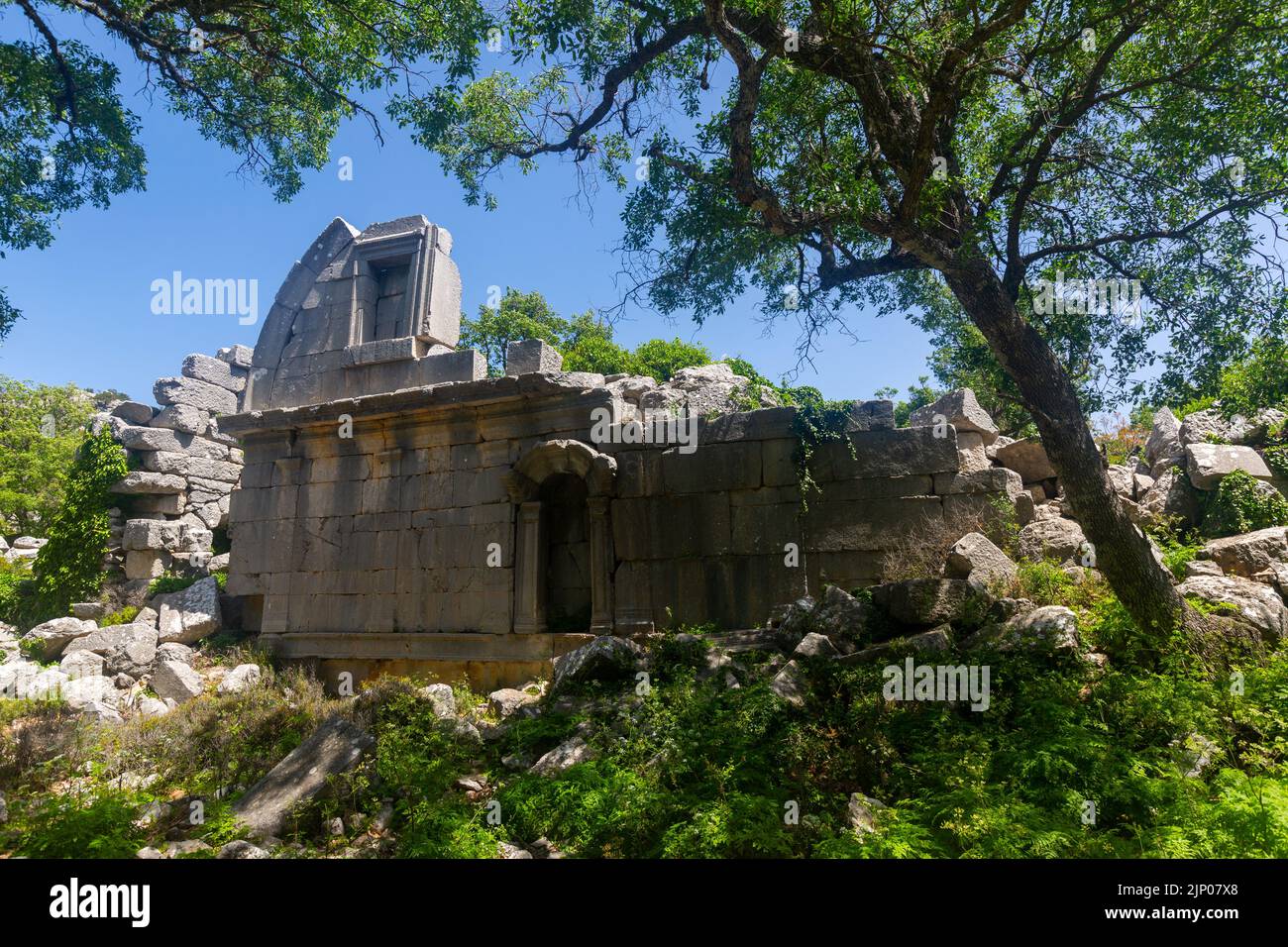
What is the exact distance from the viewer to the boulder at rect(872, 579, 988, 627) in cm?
652

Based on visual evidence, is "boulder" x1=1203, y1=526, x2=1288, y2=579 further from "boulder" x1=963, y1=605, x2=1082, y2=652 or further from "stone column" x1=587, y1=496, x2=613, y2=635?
"stone column" x1=587, y1=496, x2=613, y2=635

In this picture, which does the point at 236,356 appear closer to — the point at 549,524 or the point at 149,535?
the point at 149,535

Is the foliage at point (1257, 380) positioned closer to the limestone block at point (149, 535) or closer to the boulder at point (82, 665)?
the boulder at point (82, 665)

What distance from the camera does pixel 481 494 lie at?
10.8m

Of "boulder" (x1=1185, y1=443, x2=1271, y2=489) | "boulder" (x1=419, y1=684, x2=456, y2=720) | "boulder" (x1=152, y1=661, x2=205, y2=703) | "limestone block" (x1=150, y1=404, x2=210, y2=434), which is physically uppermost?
"limestone block" (x1=150, y1=404, x2=210, y2=434)

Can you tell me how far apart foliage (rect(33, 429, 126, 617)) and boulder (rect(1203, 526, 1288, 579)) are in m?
16.6

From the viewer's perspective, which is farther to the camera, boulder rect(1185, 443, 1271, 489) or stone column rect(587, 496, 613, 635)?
stone column rect(587, 496, 613, 635)

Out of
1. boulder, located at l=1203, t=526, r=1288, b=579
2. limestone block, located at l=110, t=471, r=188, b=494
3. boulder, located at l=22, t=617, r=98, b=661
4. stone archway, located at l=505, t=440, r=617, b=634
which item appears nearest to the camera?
boulder, located at l=1203, t=526, r=1288, b=579

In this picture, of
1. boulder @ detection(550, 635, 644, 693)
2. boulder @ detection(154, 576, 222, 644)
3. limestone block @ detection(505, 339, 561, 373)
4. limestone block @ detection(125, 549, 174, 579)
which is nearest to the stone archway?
limestone block @ detection(505, 339, 561, 373)

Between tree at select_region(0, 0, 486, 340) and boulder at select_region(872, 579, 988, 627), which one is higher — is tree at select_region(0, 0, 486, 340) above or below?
above

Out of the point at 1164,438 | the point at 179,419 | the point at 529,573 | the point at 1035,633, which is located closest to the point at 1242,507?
the point at 1164,438

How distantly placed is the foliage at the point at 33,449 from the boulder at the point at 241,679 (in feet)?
39.4

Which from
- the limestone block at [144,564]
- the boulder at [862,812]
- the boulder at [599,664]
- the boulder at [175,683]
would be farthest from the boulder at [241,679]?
the boulder at [862,812]

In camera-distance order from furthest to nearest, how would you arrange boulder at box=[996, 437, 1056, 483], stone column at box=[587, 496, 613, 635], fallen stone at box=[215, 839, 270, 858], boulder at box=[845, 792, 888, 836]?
stone column at box=[587, 496, 613, 635] < boulder at box=[996, 437, 1056, 483] < fallen stone at box=[215, 839, 270, 858] < boulder at box=[845, 792, 888, 836]
